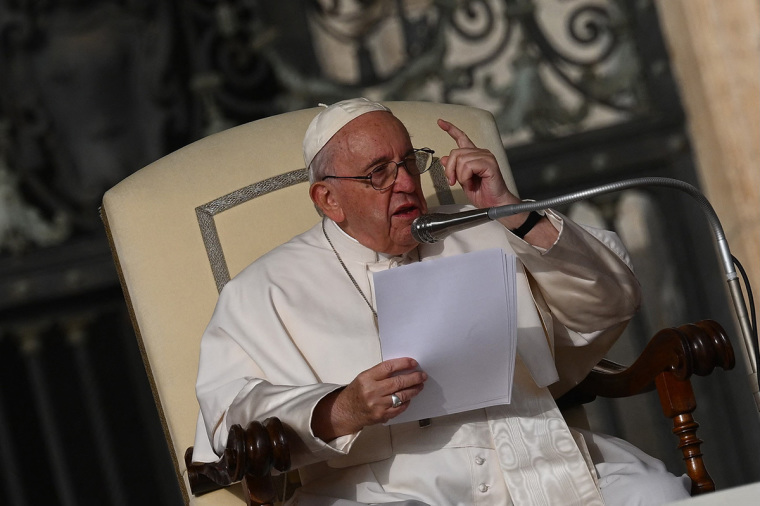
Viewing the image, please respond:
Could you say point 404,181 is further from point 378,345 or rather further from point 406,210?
point 378,345

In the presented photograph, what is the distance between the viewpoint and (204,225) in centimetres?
306

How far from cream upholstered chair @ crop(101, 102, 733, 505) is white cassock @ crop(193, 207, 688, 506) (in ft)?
0.51

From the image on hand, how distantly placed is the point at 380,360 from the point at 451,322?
462 mm

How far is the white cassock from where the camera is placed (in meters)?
2.55

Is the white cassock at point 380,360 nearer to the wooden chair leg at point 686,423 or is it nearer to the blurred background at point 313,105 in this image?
the wooden chair leg at point 686,423

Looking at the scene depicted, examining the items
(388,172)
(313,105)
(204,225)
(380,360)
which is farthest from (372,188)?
(313,105)

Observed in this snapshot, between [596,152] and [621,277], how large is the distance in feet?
5.52

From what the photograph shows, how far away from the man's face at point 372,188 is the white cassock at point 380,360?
0.11 meters

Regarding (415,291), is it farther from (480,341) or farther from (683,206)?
(683,206)

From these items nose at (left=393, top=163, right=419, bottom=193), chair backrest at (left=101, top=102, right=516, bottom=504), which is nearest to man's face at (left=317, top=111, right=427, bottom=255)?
nose at (left=393, top=163, right=419, bottom=193)

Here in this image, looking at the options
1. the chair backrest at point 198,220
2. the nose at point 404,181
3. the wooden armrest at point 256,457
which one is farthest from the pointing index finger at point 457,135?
the wooden armrest at point 256,457

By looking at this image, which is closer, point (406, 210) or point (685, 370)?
point (685, 370)

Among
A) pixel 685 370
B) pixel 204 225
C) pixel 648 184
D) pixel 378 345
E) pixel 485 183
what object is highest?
pixel 204 225

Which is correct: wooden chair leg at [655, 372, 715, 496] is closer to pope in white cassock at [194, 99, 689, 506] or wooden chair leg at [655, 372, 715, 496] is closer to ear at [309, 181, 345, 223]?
pope in white cassock at [194, 99, 689, 506]
